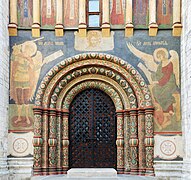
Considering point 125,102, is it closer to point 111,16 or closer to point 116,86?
point 116,86

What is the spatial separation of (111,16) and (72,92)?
263 cm

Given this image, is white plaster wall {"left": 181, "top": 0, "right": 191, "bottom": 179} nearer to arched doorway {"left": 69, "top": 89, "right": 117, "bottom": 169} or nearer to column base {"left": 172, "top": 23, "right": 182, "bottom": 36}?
column base {"left": 172, "top": 23, "right": 182, "bottom": 36}

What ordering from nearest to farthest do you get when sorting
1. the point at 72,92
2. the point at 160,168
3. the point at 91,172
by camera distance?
the point at 91,172 → the point at 160,168 → the point at 72,92

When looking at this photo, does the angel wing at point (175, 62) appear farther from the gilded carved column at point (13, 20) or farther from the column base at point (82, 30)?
the gilded carved column at point (13, 20)

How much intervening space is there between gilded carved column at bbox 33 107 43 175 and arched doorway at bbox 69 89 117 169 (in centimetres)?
105

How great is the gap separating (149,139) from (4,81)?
180 inches

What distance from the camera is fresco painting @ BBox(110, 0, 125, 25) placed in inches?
518

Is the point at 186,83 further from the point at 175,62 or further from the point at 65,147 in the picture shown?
the point at 65,147

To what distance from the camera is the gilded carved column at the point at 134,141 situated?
41.7 ft

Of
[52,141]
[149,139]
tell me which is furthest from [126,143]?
[52,141]

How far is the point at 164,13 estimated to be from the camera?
42.9ft

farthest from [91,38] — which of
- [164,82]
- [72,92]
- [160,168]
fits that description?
[160,168]

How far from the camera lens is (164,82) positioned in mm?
12766

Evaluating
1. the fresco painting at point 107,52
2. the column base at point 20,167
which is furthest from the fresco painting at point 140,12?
the column base at point 20,167
